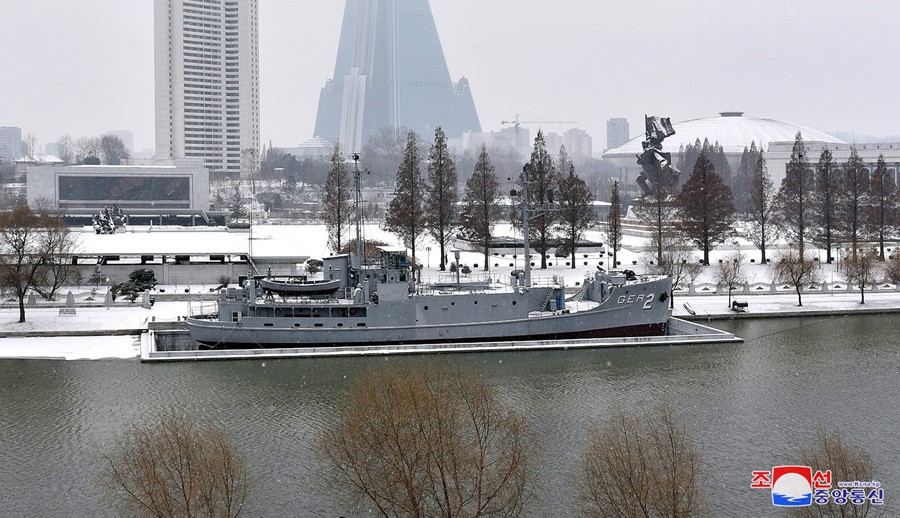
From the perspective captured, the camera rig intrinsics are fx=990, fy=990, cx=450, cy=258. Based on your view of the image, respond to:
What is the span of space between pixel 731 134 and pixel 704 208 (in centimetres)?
8385

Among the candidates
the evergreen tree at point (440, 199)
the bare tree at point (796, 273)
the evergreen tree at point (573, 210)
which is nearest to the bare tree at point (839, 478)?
the bare tree at point (796, 273)

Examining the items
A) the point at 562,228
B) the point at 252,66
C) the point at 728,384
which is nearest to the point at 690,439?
the point at 728,384

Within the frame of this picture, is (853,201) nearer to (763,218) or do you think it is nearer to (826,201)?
(826,201)

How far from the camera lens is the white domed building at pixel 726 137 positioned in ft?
425

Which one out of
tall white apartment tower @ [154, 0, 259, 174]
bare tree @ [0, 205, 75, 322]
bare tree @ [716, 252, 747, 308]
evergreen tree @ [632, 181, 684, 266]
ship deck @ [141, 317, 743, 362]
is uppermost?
tall white apartment tower @ [154, 0, 259, 174]

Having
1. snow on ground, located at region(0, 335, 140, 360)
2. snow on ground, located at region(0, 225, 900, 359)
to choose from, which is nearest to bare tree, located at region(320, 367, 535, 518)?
snow on ground, located at region(0, 335, 140, 360)

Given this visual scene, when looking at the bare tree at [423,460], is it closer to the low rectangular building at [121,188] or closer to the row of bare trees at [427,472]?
the row of bare trees at [427,472]

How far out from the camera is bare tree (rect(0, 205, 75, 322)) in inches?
1644

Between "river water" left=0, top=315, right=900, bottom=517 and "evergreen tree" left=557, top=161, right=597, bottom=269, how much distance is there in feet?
58.5

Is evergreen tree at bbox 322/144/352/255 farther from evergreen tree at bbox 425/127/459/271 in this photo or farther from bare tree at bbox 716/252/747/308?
bare tree at bbox 716/252/747/308

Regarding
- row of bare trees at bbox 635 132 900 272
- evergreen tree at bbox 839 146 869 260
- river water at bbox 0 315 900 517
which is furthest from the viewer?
evergreen tree at bbox 839 146 869 260

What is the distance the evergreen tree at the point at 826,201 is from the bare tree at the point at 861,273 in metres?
6.25

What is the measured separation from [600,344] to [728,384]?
269 inches

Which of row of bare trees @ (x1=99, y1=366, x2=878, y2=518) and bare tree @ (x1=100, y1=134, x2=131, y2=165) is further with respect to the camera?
bare tree @ (x1=100, y1=134, x2=131, y2=165)
